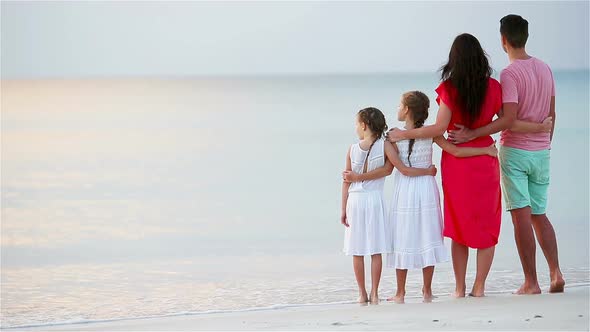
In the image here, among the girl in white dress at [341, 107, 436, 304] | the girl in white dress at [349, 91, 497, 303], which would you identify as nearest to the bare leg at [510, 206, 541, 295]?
the girl in white dress at [349, 91, 497, 303]

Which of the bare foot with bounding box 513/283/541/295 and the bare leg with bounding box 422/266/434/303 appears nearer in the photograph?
the bare leg with bounding box 422/266/434/303

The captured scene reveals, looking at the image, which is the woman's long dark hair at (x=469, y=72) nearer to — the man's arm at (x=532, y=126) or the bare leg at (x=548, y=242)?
the man's arm at (x=532, y=126)

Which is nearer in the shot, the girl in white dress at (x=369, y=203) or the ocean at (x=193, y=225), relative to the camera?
the girl in white dress at (x=369, y=203)

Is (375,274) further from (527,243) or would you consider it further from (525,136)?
(525,136)

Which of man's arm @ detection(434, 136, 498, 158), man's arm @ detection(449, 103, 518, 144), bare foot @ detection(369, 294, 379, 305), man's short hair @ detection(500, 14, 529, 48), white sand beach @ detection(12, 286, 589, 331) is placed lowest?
white sand beach @ detection(12, 286, 589, 331)

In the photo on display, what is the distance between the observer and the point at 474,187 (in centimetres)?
539

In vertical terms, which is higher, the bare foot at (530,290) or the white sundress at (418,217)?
the white sundress at (418,217)

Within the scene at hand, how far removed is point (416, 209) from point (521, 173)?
58cm

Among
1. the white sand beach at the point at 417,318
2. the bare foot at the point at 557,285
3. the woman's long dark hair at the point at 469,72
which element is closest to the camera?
the white sand beach at the point at 417,318

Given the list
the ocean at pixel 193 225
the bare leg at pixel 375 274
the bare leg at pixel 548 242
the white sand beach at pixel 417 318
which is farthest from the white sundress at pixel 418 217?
the bare leg at pixel 548 242

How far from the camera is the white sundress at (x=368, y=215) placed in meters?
5.48

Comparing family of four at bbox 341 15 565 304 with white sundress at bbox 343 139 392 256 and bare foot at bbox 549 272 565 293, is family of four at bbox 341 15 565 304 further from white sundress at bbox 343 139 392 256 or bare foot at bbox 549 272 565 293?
bare foot at bbox 549 272 565 293

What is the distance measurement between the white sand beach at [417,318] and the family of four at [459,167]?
27 cm

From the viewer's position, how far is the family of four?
17.5 feet
